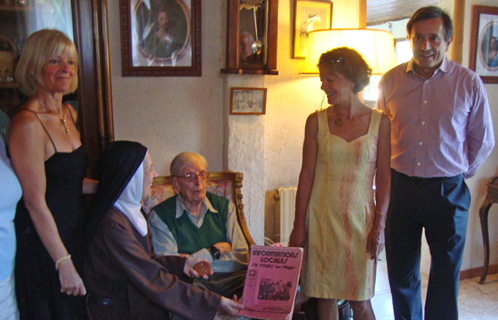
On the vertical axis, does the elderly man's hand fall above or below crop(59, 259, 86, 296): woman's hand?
below

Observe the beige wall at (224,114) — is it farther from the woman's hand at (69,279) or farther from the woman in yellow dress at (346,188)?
the woman's hand at (69,279)

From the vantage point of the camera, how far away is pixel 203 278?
5.97 ft

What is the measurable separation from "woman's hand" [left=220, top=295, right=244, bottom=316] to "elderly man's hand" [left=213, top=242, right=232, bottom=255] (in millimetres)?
435

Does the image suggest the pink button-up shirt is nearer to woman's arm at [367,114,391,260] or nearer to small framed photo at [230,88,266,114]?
woman's arm at [367,114,391,260]

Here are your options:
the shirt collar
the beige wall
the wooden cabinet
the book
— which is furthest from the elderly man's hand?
the wooden cabinet

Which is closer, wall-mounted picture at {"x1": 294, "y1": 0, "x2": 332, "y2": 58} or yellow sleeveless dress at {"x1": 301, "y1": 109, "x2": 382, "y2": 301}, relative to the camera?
yellow sleeveless dress at {"x1": 301, "y1": 109, "x2": 382, "y2": 301}

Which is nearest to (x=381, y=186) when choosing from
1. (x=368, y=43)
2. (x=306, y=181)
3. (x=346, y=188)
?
(x=346, y=188)

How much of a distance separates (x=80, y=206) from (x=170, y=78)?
104 cm

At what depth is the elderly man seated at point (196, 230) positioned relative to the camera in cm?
196

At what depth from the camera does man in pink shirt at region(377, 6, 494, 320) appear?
2053 mm

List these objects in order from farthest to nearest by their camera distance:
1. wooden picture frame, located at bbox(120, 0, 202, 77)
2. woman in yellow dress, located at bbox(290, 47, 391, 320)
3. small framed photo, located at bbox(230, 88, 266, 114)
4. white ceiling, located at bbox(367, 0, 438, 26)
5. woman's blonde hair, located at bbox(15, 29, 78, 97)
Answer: white ceiling, located at bbox(367, 0, 438, 26) → small framed photo, located at bbox(230, 88, 266, 114) → wooden picture frame, located at bbox(120, 0, 202, 77) → woman in yellow dress, located at bbox(290, 47, 391, 320) → woman's blonde hair, located at bbox(15, 29, 78, 97)

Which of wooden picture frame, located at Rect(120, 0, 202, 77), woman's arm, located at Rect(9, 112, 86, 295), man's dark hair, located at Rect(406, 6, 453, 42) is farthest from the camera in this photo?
wooden picture frame, located at Rect(120, 0, 202, 77)

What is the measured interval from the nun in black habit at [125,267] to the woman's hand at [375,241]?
63cm

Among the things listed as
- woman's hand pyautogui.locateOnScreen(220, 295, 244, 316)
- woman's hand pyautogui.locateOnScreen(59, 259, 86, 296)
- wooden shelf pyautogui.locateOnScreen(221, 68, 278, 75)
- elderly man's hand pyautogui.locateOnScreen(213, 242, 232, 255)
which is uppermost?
wooden shelf pyautogui.locateOnScreen(221, 68, 278, 75)
